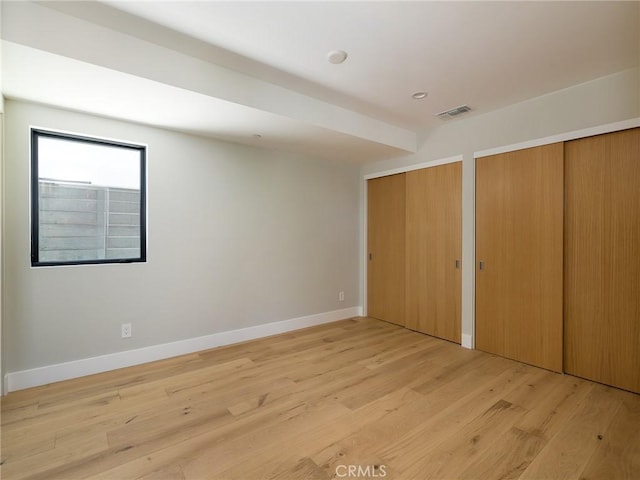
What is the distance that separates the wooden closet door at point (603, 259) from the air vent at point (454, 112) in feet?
3.25

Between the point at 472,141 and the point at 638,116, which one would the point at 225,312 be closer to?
the point at 472,141

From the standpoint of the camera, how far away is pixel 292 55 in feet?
7.25

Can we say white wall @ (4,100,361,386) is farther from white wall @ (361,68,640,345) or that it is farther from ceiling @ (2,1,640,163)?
white wall @ (361,68,640,345)

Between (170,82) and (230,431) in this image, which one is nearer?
(230,431)

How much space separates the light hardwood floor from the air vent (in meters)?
2.57

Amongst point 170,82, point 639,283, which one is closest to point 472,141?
point 639,283

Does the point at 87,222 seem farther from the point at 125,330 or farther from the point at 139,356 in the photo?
the point at 139,356

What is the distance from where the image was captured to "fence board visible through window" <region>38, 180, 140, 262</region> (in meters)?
2.55

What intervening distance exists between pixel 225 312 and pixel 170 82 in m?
2.34

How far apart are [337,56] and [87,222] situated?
2569 mm

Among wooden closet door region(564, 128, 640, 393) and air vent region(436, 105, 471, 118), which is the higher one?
air vent region(436, 105, 471, 118)

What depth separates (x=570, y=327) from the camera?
2715mm

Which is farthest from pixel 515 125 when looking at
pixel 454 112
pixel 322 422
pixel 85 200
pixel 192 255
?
pixel 85 200

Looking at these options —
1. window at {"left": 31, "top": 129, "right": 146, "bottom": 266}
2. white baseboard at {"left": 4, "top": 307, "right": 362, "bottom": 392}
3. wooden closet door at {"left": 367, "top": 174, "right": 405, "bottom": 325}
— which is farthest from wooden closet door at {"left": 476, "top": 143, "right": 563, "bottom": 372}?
window at {"left": 31, "top": 129, "right": 146, "bottom": 266}
